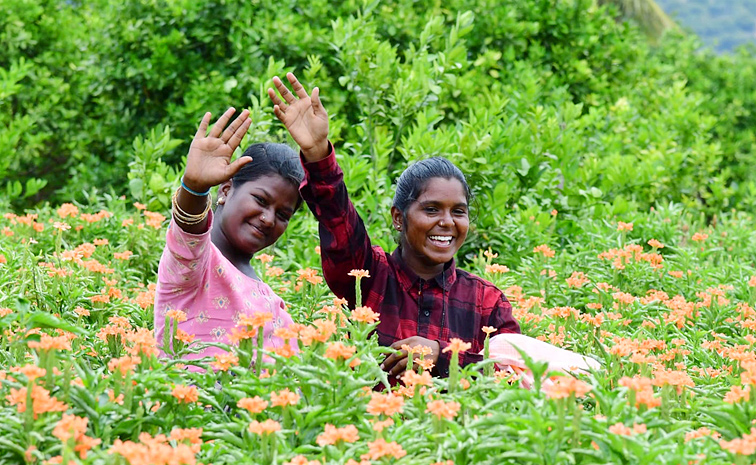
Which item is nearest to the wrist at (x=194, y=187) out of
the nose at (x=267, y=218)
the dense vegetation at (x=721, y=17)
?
the nose at (x=267, y=218)

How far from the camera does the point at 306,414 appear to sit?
7.11ft

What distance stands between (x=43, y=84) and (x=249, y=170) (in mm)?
4614

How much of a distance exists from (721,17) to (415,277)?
146 ft

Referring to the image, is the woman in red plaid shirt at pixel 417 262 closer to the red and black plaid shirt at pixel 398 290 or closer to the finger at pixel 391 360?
the red and black plaid shirt at pixel 398 290

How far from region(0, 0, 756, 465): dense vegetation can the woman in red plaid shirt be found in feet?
0.82

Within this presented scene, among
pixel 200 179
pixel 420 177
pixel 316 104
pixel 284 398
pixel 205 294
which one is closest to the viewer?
pixel 284 398

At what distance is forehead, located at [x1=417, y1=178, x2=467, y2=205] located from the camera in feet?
11.2

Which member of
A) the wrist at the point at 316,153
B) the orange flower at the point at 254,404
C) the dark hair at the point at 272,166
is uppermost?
the wrist at the point at 316,153

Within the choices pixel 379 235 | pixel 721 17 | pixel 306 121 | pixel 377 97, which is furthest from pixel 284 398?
pixel 721 17

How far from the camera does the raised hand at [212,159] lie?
9.05ft

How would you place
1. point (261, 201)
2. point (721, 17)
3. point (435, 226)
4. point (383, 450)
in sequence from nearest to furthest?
1. point (383, 450)
2. point (261, 201)
3. point (435, 226)
4. point (721, 17)

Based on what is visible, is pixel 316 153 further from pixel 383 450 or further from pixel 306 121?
pixel 383 450

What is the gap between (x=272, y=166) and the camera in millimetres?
3271

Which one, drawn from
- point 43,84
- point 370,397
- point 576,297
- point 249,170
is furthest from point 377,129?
point 370,397
